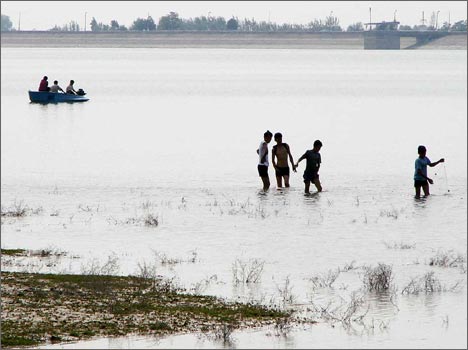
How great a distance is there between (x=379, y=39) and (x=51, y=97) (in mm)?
143167

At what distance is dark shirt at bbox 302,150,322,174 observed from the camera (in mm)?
23562

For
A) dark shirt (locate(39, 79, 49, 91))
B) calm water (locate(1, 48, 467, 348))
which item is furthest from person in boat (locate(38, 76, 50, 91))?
calm water (locate(1, 48, 467, 348))

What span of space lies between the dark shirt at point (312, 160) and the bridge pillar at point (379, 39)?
545ft

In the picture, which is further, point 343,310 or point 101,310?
point 343,310

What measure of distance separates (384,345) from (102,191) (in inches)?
683

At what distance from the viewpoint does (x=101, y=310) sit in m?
12.6

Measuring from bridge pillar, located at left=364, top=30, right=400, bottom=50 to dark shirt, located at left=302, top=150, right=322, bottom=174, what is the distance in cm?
16612

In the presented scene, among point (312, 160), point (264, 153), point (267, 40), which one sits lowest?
point (312, 160)

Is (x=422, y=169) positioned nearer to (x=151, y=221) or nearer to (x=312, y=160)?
(x=312, y=160)

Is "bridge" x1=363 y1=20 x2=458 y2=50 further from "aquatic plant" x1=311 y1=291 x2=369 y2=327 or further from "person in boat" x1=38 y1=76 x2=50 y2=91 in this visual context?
"aquatic plant" x1=311 y1=291 x2=369 y2=327

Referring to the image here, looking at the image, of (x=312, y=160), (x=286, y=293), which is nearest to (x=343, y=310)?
(x=286, y=293)

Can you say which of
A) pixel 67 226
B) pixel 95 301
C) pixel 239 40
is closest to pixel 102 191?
pixel 67 226

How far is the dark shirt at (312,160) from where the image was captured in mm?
23562

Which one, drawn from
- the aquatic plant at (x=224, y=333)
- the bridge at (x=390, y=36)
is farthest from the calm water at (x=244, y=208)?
the bridge at (x=390, y=36)
